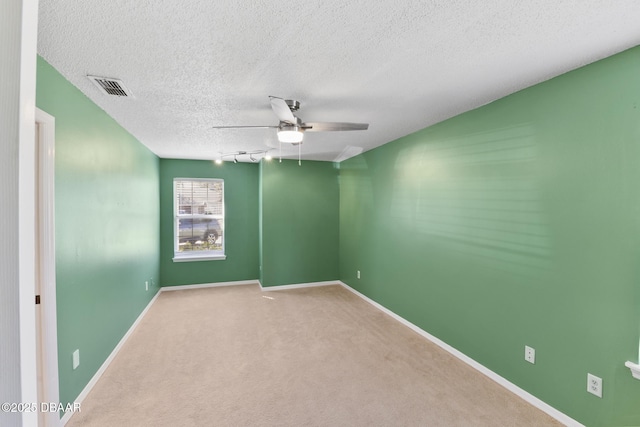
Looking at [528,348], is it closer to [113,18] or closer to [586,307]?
[586,307]

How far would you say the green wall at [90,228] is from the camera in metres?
1.95

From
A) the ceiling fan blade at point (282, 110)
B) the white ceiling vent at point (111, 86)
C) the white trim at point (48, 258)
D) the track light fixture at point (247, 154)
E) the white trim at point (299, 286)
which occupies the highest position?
the track light fixture at point (247, 154)

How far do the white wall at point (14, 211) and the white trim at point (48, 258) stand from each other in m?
1.44

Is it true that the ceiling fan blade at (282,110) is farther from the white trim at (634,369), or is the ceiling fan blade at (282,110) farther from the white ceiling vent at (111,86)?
the white trim at (634,369)

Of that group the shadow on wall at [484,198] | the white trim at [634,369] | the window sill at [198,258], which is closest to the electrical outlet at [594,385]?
the white trim at [634,369]

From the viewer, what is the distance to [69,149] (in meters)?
2.05

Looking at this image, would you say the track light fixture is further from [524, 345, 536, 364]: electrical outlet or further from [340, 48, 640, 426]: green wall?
[524, 345, 536, 364]: electrical outlet

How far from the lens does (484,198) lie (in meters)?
2.62

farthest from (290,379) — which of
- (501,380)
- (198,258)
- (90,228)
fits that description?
(198,258)

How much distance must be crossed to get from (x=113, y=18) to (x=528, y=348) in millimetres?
3429

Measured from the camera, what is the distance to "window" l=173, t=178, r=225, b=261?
532 centimetres

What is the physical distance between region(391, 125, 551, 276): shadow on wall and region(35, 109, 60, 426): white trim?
332cm

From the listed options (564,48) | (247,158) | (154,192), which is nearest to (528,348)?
(564,48)

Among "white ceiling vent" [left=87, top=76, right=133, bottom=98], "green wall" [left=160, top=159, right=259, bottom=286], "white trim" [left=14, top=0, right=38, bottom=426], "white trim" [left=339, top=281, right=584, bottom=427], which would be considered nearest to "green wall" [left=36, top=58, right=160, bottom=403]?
"white ceiling vent" [left=87, top=76, right=133, bottom=98]
